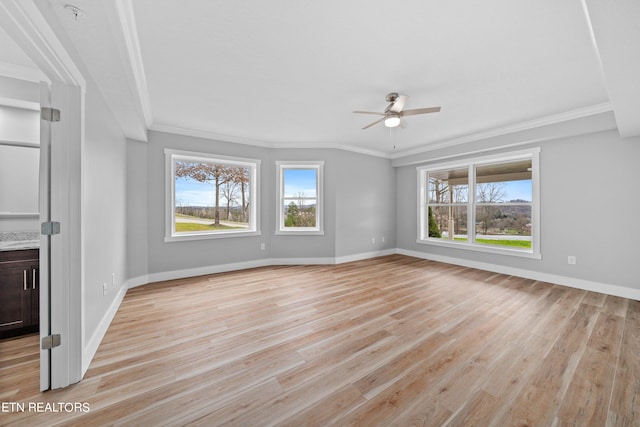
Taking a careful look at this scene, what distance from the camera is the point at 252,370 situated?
1.71 meters

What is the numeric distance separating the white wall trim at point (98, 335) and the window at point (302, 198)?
107 inches

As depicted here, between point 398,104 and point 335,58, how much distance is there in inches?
35.7

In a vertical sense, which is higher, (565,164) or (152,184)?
(565,164)

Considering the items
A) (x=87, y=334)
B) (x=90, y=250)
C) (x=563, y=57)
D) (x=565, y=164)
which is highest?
(x=563, y=57)

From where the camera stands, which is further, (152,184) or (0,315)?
(152,184)

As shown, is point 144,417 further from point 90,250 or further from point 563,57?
point 563,57

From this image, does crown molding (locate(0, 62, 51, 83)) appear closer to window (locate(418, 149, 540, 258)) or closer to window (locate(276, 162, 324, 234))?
window (locate(276, 162, 324, 234))

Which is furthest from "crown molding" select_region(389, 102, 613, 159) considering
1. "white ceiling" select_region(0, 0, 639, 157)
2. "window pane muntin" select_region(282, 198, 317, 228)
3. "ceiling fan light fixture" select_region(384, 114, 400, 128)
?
"window pane muntin" select_region(282, 198, 317, 228)

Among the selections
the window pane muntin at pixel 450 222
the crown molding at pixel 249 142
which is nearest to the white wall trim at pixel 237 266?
the window pane muntin at pixel 450 222

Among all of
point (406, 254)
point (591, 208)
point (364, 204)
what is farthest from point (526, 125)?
point (406, 254)

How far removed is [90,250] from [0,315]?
1.06 m

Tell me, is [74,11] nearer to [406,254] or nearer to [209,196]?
[209,196]

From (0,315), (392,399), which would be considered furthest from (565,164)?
(0,315)

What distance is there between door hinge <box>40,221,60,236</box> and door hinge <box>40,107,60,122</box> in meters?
0.66
